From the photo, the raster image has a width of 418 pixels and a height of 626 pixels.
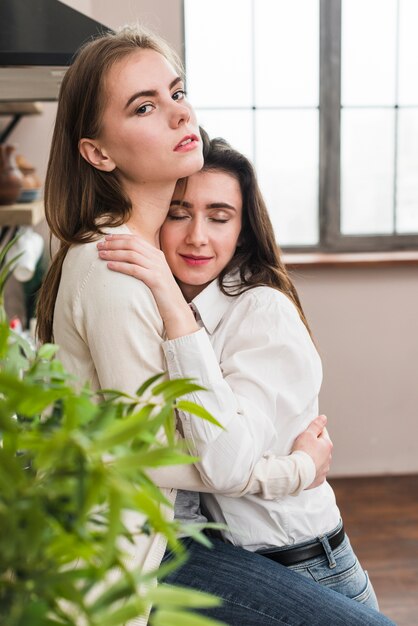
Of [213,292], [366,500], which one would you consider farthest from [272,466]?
[366,500]

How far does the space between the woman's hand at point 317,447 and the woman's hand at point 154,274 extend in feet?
1.12

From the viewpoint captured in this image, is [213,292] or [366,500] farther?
[366,500]

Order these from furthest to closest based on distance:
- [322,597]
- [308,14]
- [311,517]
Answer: [308,14], [311,517], [322,597]

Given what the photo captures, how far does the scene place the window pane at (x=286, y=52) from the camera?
4.02m

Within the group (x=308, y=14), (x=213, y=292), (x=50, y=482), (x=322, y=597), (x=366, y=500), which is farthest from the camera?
(x=308, y=14)

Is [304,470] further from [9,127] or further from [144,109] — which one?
[9,127]

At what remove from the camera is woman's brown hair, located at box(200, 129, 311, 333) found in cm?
180

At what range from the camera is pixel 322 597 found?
4.70 ft

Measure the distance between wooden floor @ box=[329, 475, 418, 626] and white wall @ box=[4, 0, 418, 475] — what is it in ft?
0.45

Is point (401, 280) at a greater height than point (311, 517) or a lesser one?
lesser

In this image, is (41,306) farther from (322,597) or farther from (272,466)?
(322,597)

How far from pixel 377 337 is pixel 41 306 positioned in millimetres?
2540

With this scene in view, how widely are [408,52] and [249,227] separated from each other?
2.53 meters

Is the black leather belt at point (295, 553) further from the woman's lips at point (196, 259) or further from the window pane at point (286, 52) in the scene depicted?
the window pane at point (286, 52)
